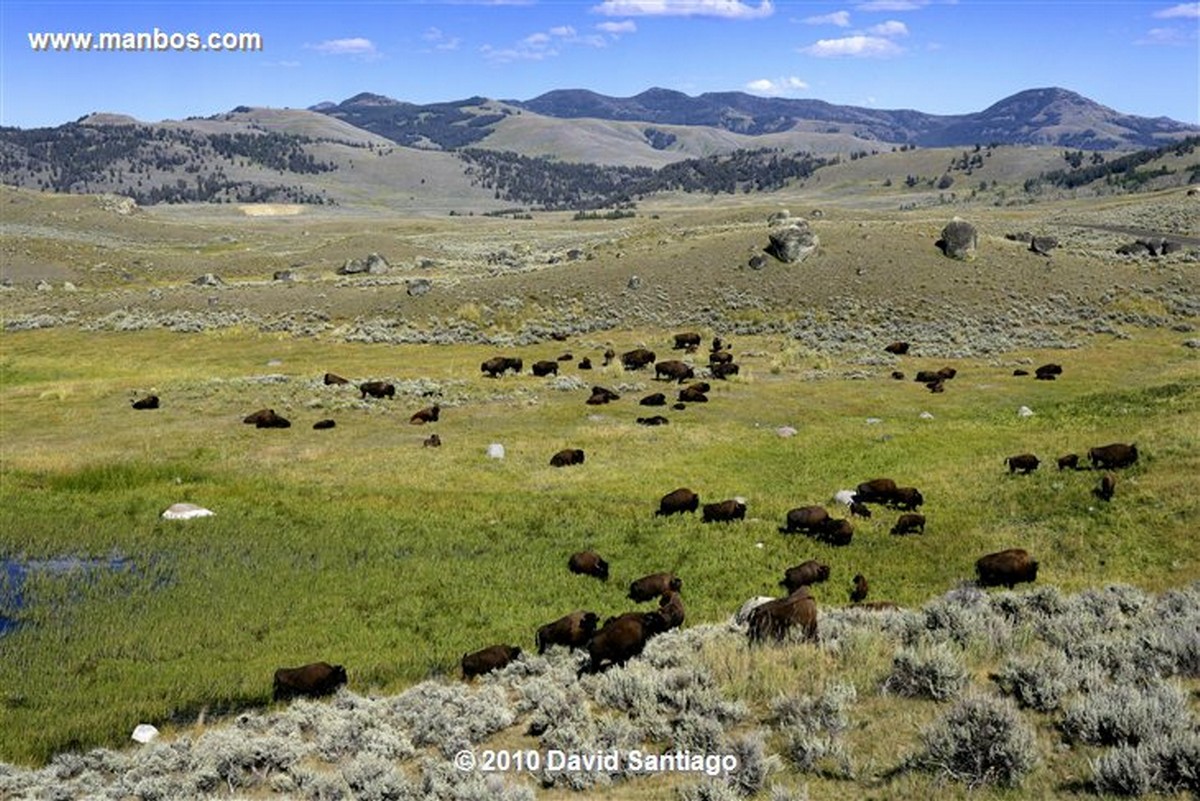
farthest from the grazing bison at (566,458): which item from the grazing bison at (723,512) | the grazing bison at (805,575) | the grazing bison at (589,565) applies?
the grazing bison at (805,575)

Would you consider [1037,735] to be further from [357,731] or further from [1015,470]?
[1015,470]

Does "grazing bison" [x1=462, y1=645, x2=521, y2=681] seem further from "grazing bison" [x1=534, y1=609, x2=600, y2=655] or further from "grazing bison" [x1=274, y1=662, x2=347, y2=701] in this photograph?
"grazing bison" [x1=274, y1=662, x2=347, y2=701]

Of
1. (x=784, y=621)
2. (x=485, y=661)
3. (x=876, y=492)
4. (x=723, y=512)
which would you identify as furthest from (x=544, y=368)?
(x=784, y=621)

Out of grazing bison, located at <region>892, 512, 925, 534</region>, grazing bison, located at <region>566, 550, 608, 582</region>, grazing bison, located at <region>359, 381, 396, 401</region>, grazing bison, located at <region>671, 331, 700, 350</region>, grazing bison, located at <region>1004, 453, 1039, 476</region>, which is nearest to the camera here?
grazing bison, located at <region>566, 550, 608, 582</region>

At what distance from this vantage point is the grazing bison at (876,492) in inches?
850

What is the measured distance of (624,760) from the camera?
9633mm

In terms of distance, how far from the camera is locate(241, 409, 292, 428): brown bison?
104 feet

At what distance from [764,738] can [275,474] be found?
798 inches

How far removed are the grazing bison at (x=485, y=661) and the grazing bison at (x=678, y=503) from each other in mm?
8529

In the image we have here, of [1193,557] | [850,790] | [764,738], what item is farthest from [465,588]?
[1193,557]

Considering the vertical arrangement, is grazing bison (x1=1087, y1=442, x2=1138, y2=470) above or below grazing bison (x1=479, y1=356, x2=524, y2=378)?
above

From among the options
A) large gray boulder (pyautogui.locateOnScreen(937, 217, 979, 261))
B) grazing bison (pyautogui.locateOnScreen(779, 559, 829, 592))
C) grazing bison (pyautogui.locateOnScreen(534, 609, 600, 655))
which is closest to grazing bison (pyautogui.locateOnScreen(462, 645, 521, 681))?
grazing bison (pyautogui.locateOnScreen(534, 609, 600, 655))

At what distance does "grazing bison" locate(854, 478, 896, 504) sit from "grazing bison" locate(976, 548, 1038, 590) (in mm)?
4890

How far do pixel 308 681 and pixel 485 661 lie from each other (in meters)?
2.86
